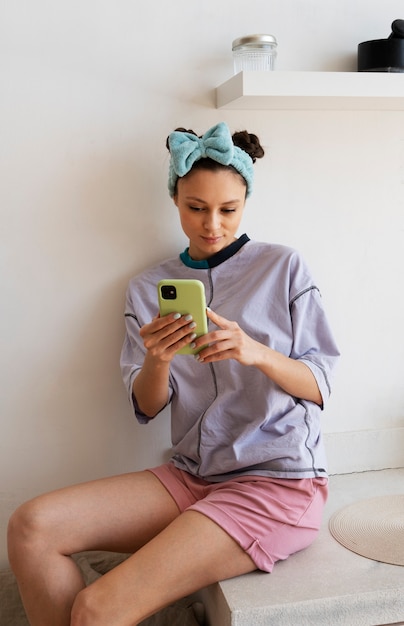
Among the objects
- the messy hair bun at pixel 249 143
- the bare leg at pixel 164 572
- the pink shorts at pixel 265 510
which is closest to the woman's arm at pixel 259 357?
the pink shorts at pixel 265 510

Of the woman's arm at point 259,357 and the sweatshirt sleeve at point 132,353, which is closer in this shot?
the woman's arm at point 259,357

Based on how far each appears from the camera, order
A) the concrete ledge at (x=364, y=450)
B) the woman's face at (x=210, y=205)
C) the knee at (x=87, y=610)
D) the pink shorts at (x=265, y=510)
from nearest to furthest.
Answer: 1. the knee at (x=87, y=610)
2. the pink shorts at (x=265, y=510)
3. the woman's face at (x=210, y=205)
4. the concrete ledge at (x=364, y=450)

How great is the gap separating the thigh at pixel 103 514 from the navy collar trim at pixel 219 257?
424mm

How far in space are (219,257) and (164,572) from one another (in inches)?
23.4

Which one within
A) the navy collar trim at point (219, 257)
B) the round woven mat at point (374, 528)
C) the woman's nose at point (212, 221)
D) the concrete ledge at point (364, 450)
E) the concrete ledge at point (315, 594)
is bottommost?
the concrete ledge at point (315, 594)

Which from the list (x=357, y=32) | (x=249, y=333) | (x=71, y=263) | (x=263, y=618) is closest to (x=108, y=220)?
(x=71, y=263)

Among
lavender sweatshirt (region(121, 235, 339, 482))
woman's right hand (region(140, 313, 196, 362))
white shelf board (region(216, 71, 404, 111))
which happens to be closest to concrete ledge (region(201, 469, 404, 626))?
lavender sweatshirt (region(121, 235, 339, 482))

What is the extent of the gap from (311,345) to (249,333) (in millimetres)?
122

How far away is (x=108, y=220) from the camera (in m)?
1.63

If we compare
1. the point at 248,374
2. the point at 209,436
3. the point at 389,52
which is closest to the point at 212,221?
the point at 248,374

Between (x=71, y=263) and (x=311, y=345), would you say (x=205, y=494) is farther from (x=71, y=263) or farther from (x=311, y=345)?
(x=71, y=263)

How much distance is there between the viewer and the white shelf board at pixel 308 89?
4.90ft

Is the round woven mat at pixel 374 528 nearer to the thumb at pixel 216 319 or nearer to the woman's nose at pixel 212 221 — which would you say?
the thumb at pixel 216 319

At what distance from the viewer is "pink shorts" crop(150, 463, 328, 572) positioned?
4.46 feet
